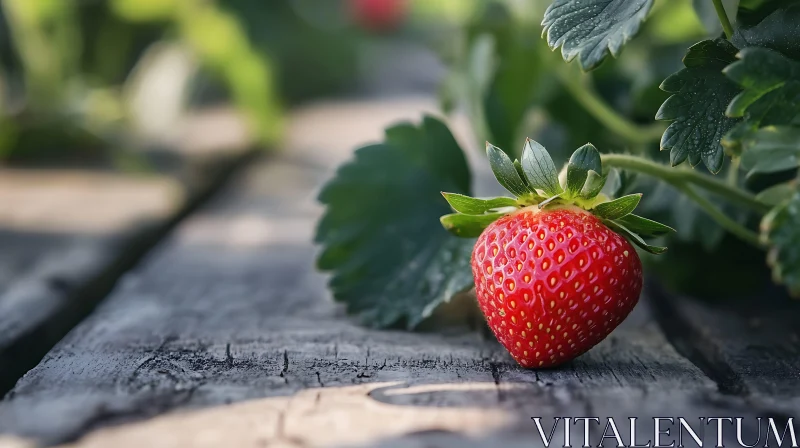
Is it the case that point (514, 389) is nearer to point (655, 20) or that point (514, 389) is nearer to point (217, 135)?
point (655, 20)

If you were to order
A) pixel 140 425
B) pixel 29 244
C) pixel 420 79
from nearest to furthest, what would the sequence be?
pixel 140 425 < pixel 29 244 < pixel 420 79

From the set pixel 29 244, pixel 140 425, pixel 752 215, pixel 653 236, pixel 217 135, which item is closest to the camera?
pixel 140 425

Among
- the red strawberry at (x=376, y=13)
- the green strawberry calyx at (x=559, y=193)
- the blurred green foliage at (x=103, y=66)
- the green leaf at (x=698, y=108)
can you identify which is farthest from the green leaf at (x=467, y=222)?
the red strawberry at (x=376, y=13)

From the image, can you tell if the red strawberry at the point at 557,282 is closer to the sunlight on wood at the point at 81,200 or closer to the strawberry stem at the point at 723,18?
the strawberry stem at the point at 723,18

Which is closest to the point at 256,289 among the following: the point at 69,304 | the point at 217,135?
the point at 69,304

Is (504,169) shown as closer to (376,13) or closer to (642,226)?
(642,226)

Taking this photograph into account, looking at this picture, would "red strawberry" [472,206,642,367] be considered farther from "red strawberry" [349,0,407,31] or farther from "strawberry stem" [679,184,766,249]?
"red strawberry" [349,0,407,31]
